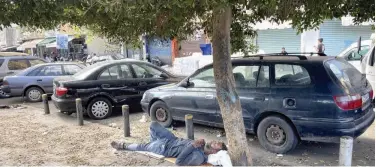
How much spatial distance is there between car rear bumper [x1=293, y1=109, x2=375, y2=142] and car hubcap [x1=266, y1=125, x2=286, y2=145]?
0.30 m

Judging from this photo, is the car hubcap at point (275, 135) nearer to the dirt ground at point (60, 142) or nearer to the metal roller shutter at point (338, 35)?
the dirt ground at point (60, 142)

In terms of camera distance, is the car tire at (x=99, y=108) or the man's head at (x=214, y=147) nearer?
the man's head at (x=214, y=147)

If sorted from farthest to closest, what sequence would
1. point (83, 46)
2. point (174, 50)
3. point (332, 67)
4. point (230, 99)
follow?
1. point (83, 46)
2. point (174, 50)
3. point (332, 67)
4. point (230, 99)

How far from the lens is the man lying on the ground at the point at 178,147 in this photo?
5.12 m

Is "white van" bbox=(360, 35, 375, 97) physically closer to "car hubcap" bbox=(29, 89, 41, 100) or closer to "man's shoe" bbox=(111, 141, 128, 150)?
"man's shoe" bbox=(111, 141, 128, 150)

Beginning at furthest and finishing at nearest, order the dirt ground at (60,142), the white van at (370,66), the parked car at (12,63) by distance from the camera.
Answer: the parked car at (12,63)
the white van at (370,66)
the dirt ground at (60,142)

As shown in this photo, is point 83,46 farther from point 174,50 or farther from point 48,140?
point 48,140

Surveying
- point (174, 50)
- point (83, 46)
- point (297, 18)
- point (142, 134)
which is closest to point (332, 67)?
point (297, 18)

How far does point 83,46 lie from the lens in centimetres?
3231

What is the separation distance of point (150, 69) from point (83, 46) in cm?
2467

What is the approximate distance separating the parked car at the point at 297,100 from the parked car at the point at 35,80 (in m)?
6.69

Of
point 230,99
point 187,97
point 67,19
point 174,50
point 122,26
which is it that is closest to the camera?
point 67,19

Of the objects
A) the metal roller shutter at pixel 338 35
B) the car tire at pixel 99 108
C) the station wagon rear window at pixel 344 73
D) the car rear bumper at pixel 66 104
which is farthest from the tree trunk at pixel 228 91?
the metal roller shutter at pixel 338 35

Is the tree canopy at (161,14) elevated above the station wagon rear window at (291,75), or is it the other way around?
the tree canopy at (161,14)
